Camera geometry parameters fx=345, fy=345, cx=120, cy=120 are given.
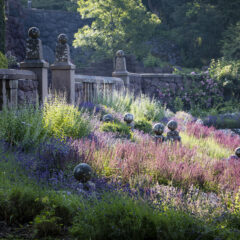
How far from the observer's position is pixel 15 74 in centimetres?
688

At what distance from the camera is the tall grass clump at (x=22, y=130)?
17.7 feet

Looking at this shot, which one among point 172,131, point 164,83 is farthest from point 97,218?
point 164,83

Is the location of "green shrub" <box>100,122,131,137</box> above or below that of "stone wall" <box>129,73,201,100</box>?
below

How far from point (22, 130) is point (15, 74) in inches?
68.7

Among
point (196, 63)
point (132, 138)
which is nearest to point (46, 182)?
point (132, 138)

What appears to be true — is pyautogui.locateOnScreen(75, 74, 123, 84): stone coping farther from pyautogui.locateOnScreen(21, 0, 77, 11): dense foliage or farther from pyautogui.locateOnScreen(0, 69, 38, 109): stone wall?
pyautogui.locateOnScreen(21, 0, 77, 11): dense foliage

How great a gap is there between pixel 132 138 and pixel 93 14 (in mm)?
15080

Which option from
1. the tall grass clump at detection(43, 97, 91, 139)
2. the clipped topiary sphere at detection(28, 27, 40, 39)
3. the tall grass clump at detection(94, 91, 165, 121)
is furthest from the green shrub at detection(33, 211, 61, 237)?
the tall grass clump at detection(94, 91, 165, 121)

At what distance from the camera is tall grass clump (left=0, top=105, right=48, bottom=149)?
539 centimetres

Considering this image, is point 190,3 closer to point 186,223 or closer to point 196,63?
point 196,63

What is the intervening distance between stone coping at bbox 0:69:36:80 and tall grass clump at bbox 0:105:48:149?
104 centimetres

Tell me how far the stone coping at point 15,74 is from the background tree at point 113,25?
13590 mm

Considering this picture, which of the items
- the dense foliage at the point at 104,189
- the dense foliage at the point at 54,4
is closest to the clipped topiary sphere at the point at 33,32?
the dense foliage at the point at 104,189

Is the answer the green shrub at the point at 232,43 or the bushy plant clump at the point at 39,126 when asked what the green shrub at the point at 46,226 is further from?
the green shrub at the point at 232,43
